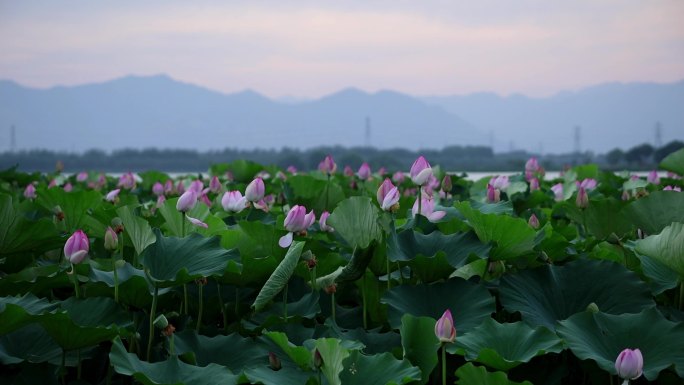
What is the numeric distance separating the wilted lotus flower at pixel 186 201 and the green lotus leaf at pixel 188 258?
0.20m

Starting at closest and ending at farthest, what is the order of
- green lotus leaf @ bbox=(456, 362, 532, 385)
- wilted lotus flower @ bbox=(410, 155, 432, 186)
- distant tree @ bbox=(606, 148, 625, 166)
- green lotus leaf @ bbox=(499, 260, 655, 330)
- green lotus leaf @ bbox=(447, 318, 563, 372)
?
green lotus leaf @ bbox=(456, 362, 532, 385) < green lotus leaf @ bbox=(447, 318, 563, 372) < green lotus leaf @ bbox=(499, 260, 655, 330) < wilted lotus flower @ bbox=(410, 155, 432, 186) < distant tree @ bbox=(606, 148, 625, 166)

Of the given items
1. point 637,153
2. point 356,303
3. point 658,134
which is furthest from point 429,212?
point 658,134

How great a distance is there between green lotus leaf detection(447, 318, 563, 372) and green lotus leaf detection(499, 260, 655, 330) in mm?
136

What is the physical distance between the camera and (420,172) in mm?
1549

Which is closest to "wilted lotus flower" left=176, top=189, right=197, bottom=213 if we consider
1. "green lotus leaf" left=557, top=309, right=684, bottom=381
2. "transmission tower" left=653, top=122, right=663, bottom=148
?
"green lotus leaf" left=557, top=309, right=684, bottom=381

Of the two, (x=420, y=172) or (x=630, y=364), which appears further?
(x=420, y=172)

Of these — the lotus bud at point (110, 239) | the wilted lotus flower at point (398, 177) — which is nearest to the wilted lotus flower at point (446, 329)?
the lotus bud at point (110, 239)

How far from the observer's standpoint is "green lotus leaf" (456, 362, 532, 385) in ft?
3.41

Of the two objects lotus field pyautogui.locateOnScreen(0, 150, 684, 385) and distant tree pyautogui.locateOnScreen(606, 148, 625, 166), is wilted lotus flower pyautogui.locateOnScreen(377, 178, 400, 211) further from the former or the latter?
distant tree pyautogui.locateOnScreen(606, 148, 625, 166)

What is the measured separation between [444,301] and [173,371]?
0.50 metres

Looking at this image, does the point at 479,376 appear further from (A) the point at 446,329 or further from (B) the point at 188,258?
(B) the point at 188,258

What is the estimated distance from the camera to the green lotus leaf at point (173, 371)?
3.54 feet

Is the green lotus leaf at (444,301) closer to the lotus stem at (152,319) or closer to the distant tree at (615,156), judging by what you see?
the lotus stem at (152,319)

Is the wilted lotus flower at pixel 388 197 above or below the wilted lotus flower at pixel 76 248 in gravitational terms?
above
